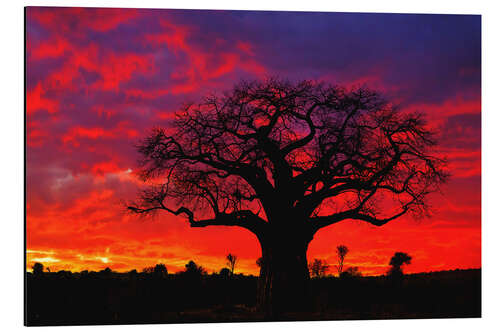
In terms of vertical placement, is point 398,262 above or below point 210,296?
above

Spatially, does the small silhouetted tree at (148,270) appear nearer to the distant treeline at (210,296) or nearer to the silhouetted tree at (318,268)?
the distant treeline at (210,296)

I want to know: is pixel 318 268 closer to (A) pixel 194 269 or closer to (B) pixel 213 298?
(B) pixel 213 298

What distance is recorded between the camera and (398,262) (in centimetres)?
1440

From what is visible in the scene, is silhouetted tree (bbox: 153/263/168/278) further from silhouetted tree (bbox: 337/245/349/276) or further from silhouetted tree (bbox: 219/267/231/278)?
silhouetted tree (bbox: 337/245/349/276)

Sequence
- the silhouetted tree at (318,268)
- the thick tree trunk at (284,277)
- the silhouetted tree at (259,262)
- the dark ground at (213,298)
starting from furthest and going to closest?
the silhouetted tree at (318,268) < the silhouetted tree at (259,262) < the thick tree trunk at (284,277) < the dark ground at (213,298)

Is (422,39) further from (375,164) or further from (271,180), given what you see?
(271,180)

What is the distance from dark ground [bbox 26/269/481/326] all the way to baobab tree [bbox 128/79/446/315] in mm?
725

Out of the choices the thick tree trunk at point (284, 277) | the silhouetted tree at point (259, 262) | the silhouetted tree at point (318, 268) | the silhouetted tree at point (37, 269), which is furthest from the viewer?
the silhouetted tree at point (318, 268)

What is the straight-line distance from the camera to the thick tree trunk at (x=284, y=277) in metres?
13.6

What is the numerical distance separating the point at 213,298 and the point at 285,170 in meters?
2.75

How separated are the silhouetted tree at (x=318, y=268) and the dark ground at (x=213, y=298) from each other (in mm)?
196

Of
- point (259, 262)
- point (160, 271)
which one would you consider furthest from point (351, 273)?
point (160, 271)

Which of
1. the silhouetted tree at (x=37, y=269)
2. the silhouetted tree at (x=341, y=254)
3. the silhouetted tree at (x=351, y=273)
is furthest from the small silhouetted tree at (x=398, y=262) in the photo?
the silhouetted tree at (x=37, y=269)

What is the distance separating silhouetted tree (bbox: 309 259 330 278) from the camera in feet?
46.4
